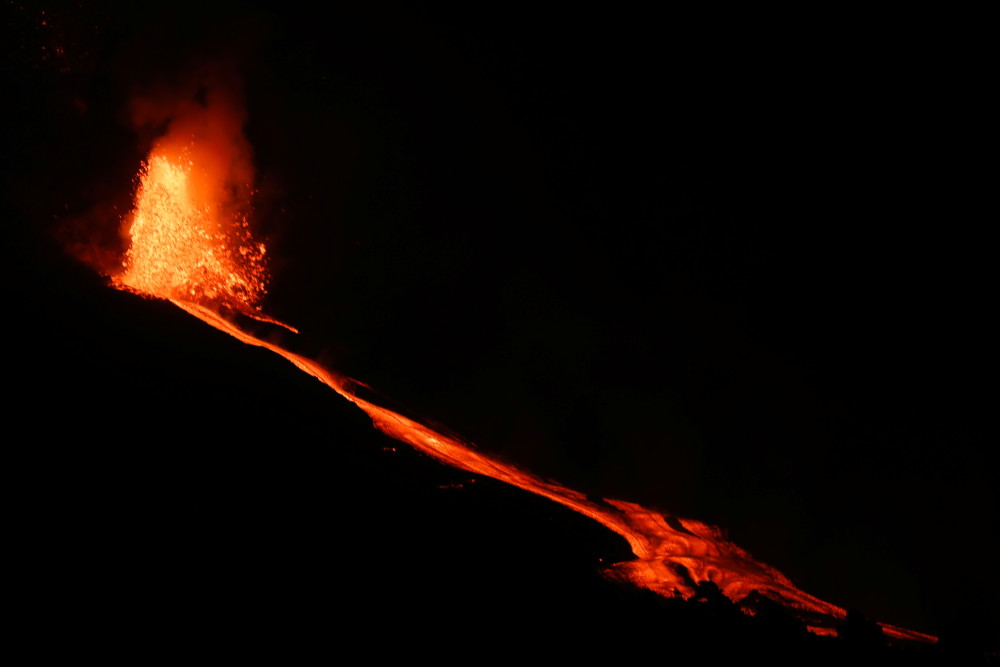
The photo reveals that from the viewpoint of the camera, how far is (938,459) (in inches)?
410

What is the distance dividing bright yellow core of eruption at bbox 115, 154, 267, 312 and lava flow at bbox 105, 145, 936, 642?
0.5 inches

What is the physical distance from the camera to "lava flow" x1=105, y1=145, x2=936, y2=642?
3637 millimetres

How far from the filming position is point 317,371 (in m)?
4.47

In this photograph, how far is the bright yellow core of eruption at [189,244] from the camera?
580 centimetres

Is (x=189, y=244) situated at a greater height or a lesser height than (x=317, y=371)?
greater

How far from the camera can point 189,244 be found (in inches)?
266

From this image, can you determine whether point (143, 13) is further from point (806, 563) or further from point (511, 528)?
point (806, 563)

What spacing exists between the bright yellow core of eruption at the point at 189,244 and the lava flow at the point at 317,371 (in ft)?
0.04

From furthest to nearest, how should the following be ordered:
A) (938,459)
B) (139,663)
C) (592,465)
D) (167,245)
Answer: (938,459) < (592,465) < (167,245) < (139,663)

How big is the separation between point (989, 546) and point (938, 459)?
158 cm

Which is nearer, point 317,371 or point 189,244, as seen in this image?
point 317,371

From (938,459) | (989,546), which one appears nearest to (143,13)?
(938,459)

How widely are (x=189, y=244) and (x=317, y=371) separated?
3.35 m

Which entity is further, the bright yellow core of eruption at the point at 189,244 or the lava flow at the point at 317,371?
the bright yellow core of eruption at the point at 189,244
